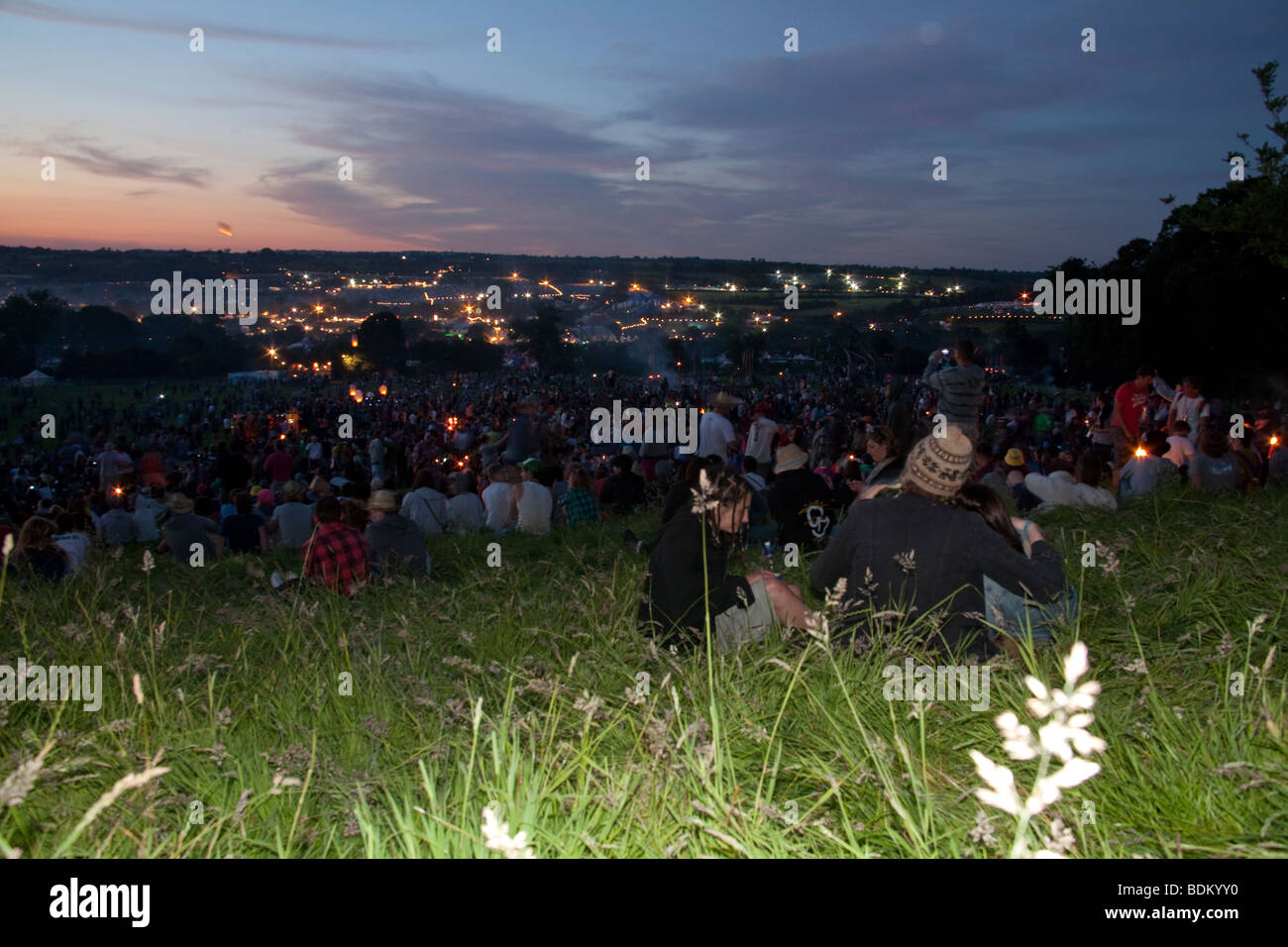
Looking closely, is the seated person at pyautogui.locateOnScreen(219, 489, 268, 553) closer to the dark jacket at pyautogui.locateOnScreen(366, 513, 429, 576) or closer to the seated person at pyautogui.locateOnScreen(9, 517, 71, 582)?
the seated person at pyautogui.locateOnScreen(9, 517, 71, 582)

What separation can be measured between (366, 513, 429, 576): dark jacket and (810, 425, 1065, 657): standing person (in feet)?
13.9

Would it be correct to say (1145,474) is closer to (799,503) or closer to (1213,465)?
(1213,465)

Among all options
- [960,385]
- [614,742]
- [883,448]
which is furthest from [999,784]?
[883,448]

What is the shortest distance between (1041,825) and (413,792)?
5.33 ft

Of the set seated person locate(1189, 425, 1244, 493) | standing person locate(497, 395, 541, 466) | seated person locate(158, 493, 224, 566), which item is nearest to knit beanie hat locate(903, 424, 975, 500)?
seated person locate(1189, 425, 1244, 493)

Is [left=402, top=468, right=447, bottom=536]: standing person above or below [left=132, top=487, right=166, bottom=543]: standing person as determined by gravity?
above

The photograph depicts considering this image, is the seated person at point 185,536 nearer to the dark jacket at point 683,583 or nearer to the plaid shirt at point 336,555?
the plaid shirt at point 336,555

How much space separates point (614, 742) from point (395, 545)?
186 inches

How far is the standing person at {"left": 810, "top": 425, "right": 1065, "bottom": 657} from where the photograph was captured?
11.7 feet

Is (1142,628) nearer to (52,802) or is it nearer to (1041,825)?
(1041,825)

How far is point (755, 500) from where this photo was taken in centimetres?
862

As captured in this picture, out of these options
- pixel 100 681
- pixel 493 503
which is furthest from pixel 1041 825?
pixel 493 503

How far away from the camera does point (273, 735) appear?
10.8ft

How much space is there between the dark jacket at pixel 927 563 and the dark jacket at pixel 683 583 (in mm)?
426
